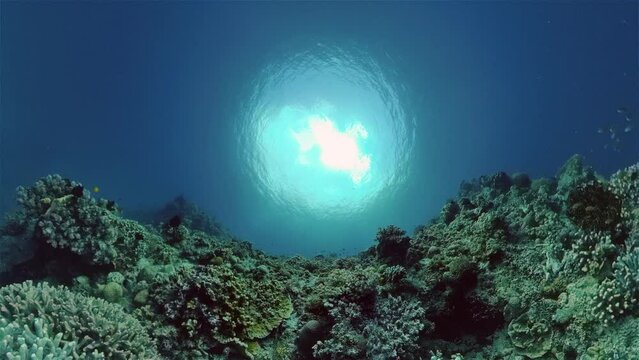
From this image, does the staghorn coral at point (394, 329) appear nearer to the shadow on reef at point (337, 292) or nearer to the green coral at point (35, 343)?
the shadow on reef at point (337, 292)

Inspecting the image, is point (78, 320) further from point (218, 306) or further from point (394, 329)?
point (394, 329)

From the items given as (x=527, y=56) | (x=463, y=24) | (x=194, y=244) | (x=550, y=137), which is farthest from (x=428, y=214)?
(x=194, y=244)

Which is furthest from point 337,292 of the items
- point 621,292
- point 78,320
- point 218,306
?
point 621,292

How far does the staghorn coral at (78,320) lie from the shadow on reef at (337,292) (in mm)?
23

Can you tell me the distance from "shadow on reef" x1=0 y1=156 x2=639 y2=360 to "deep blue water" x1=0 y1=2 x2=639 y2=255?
109 ft

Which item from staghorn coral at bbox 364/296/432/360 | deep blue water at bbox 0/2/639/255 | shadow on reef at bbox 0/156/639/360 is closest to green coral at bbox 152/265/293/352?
shadow on reef at bbox 0/156/639/360

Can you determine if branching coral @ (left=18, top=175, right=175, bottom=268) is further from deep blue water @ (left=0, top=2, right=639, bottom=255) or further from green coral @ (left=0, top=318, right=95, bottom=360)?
deep blue water @ (left=0, top=2, right=639, bottom=255)

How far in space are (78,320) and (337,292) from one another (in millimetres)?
4239

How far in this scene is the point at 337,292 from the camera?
7.82 m

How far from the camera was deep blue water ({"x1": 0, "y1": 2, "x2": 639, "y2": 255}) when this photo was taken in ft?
134

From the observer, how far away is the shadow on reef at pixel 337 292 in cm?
614

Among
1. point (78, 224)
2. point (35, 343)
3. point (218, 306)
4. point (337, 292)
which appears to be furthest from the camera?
point (78, 224)

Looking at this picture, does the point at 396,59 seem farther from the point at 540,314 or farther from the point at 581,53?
the point at 540,314

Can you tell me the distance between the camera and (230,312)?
7.56 m
